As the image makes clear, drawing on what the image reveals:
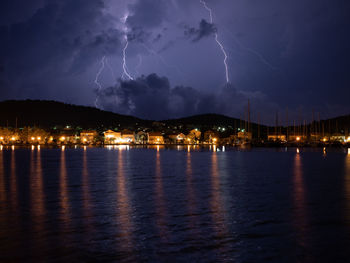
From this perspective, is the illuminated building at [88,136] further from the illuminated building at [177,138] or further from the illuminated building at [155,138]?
the illuminated building at [177,138]

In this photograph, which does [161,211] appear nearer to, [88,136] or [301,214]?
[301,214]

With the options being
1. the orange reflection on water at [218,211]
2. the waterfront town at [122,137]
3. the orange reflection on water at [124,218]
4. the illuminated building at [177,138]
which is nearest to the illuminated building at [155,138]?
the waterfront town at [122,137]

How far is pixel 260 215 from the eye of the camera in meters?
14.5

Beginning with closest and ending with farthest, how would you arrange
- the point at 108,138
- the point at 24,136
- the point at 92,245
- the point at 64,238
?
the point at 92,245, the point at 64,238, the point at 24,136, the point at 108,138

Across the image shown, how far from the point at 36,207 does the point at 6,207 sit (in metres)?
1.23

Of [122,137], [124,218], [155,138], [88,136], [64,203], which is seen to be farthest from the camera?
[122,137]

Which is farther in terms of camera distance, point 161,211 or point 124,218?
point 161,211

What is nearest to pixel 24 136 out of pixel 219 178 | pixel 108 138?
pixel 108 138

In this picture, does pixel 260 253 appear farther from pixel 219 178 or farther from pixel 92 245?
pixel 219 178

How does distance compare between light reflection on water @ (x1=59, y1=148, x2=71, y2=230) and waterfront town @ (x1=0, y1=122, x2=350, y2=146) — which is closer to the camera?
light reflection on water @ (x1=59, y1=148, x2=71, y2=230)

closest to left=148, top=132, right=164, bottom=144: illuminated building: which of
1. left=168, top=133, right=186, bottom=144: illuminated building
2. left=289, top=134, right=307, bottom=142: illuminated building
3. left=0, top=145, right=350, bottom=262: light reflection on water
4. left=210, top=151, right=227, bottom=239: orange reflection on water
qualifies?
left=168, top=133, right=186, bottom=144: illuminated building

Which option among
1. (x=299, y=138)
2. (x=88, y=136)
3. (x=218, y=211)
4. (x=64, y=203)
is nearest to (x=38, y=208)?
(x=64, y=203)

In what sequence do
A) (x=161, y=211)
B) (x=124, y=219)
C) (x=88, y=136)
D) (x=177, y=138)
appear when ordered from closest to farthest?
Result: (x=124, y=219) < (x=161, y=211) < (x=177, y=138) < (x=88, y=136)

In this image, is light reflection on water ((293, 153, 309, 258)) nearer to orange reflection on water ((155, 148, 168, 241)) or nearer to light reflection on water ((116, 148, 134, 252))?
Result: orange reflection on water ((155, 148, 168, 241))
